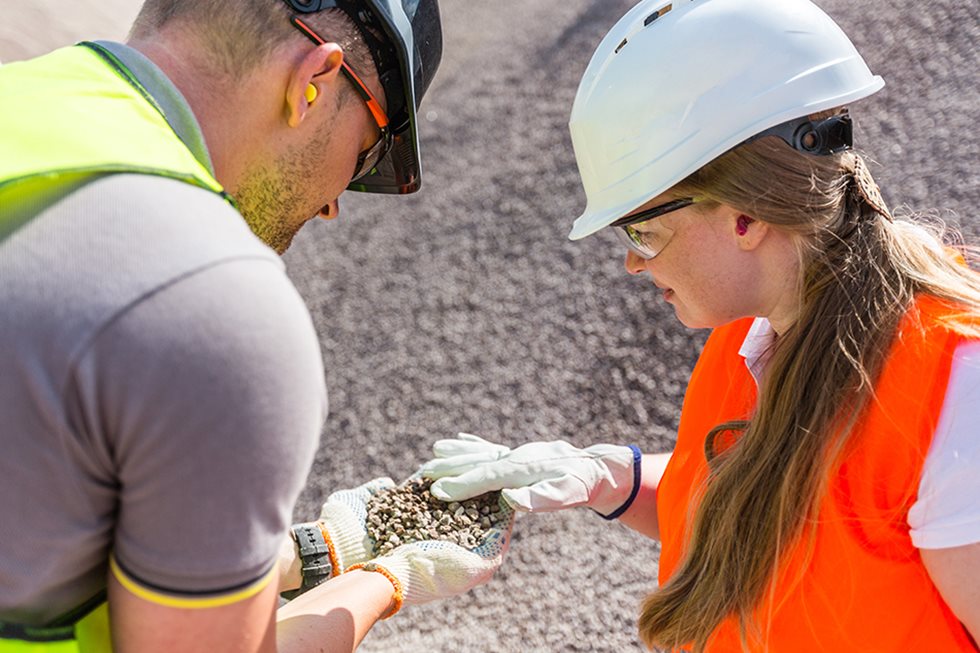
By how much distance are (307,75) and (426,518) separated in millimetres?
1450

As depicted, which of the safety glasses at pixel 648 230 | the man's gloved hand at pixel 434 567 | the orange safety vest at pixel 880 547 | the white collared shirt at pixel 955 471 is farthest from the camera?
the man's gloved hand at pixel 434 567

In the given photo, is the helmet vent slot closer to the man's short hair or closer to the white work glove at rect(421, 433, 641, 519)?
the man's short hair

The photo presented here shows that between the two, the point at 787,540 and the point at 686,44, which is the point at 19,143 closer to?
the point at 686,44

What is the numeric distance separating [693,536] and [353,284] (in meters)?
3.26

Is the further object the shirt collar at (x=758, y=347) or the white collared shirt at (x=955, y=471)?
the shirt collar at (x=758, y=347)

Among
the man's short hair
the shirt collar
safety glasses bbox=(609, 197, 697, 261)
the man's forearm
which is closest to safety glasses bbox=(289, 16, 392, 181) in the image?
the man's short hair

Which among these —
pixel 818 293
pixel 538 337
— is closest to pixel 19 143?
pixel 818 293

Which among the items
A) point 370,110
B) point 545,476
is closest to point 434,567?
point 545,476

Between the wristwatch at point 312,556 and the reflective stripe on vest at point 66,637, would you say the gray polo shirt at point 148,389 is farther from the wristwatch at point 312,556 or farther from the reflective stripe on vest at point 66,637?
the wristwatch at point 312,556

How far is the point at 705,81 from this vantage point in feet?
6.47

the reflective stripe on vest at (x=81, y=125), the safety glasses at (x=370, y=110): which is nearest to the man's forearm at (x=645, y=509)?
the safety glasses at (x=370, y=110)

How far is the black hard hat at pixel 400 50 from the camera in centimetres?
187

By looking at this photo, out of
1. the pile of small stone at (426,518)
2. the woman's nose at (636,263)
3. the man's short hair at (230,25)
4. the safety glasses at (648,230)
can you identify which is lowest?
the pile of small stone at (426,518)

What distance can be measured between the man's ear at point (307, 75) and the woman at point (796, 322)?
0.67 metres
